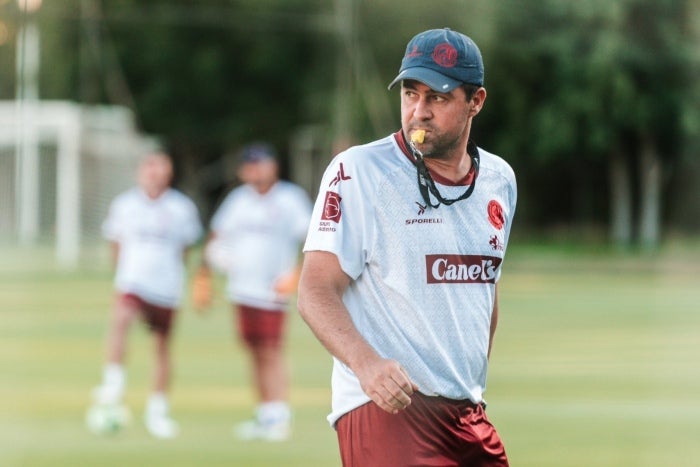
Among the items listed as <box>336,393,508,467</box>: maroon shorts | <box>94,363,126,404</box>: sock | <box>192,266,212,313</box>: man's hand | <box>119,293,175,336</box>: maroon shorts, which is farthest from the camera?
<box>192,266,212,313</box>: man's hand

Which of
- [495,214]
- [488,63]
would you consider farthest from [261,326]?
[488,63]

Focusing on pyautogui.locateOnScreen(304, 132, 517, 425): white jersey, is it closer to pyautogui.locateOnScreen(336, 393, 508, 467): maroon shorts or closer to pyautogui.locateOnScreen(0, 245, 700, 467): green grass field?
pyautogui.locateOnScreen(336, 393, 508, 467): maroon shorts

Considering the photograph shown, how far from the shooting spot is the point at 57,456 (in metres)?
10.5

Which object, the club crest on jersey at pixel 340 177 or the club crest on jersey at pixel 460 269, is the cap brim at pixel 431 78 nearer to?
the club crest on jersey at pixel 340 177

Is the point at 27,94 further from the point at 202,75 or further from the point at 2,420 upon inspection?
the point at 2,420

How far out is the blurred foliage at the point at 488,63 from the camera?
121 feet

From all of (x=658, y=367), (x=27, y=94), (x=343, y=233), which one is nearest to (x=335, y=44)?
(x=27, y=94)

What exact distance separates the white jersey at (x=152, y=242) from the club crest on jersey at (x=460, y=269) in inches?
311

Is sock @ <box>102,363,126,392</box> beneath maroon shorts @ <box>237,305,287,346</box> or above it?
beneath

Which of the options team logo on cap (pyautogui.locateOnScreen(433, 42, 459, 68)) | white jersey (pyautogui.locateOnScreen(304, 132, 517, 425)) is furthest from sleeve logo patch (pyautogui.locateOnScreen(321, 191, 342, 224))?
team logo on cap (pyautogui.locateOnScreen(433, 42, 459, 68))

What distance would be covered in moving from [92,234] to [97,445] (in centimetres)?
2691

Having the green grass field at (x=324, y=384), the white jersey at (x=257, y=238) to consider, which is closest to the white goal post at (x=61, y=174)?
the green grass field at (x=324, y=384)

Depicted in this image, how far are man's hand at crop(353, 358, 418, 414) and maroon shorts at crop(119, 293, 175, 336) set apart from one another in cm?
818

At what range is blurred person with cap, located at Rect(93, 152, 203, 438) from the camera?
12.2 m
